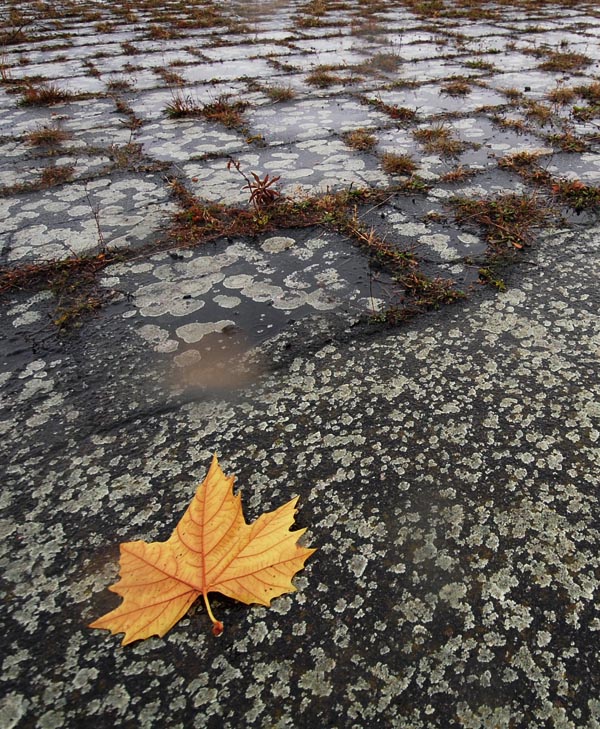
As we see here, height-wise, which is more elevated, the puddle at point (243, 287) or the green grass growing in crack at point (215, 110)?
the green grass growing in crack at point (215, 110)

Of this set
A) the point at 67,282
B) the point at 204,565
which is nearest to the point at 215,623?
the point at 204,565

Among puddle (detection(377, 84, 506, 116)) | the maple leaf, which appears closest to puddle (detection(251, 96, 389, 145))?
puddle (detection(377, 84, 506, 116))

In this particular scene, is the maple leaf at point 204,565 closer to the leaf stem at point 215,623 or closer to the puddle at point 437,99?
the leaf stem at point 215,623

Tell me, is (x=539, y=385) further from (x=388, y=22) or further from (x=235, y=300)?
(x=388, y=22)

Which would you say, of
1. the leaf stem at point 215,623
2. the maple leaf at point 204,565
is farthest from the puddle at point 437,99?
the leaf stem at point 215,623

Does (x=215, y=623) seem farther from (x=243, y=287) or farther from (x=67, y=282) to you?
(x=67, y=282)
